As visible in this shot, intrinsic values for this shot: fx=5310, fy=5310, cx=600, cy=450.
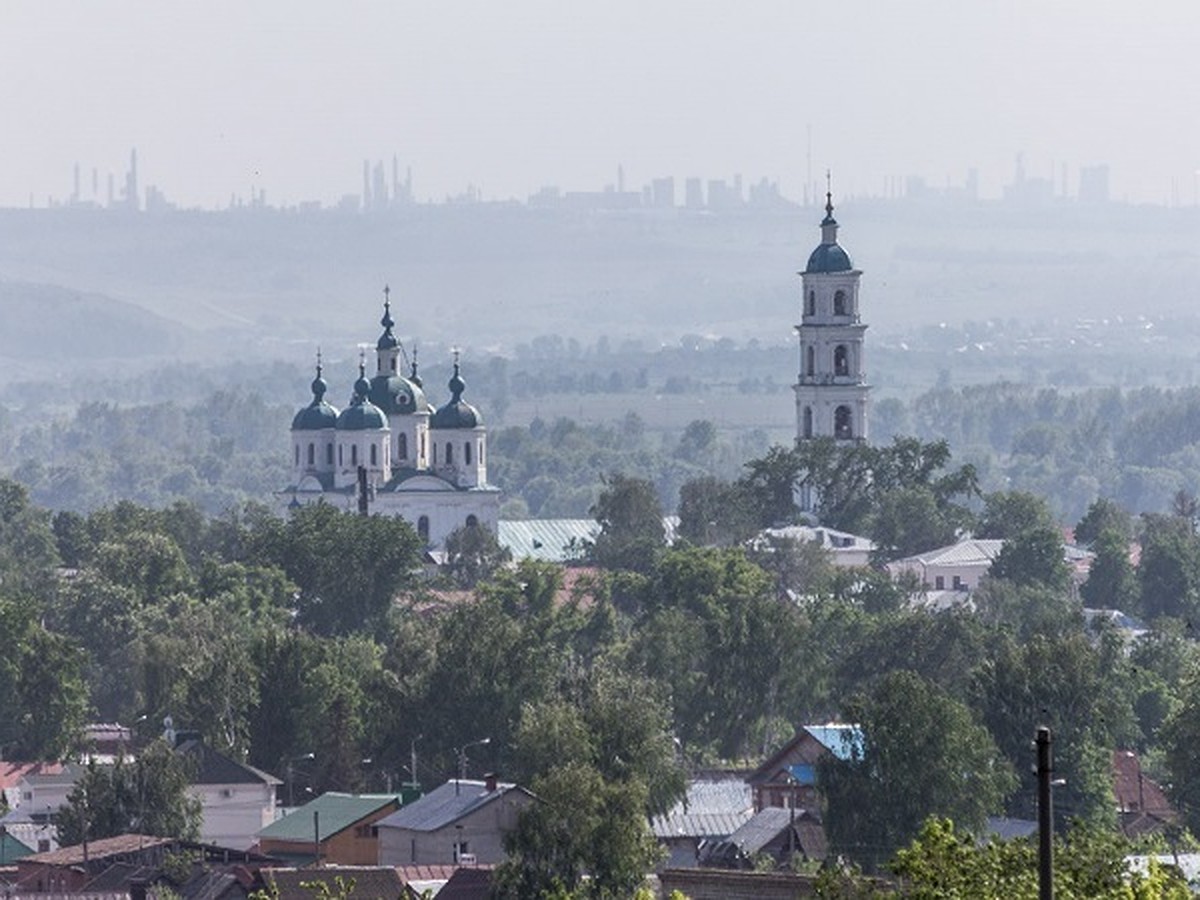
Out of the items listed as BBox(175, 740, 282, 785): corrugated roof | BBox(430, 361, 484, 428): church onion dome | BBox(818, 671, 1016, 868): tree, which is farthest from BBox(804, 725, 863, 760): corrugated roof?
BBox(430, 361, 484, 428): church onion dome

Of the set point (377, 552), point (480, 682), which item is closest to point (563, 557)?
point (377, 552)

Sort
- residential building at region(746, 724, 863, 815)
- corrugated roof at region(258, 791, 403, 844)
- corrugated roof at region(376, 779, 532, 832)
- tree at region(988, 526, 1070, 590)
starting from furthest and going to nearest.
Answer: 1. tree at region(988, 526, 1070, 590)
2. corrugated roof at region(258, 791, 403, 844)
3. residential building at region(746, 724, 863, 815)
4. corrugated roof at region(376, 779, 532, 832)

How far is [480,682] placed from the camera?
6912 centimetres

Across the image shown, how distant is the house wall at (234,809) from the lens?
207ft

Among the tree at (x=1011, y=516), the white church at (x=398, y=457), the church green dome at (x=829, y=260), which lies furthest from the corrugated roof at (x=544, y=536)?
the tree at (x=1011, y=516)

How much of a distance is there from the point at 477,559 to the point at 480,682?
149 feet

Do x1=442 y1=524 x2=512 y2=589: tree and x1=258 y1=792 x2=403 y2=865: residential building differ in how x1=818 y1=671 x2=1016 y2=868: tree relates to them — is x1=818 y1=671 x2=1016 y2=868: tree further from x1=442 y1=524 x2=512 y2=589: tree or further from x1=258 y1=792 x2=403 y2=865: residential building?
x1=442 y1=524 x2=512 y2=589: tree

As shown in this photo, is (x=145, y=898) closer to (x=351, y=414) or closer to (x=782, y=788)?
(x=782, y=788)

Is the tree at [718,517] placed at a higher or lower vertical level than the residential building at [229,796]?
lower

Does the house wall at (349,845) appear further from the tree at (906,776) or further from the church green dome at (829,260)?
the church green dome at (829,260)

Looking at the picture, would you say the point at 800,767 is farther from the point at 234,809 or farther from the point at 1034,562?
the point at 1034,562

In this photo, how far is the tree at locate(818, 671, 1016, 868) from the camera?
55438 mm

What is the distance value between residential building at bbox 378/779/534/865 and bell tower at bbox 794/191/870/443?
63262 mm

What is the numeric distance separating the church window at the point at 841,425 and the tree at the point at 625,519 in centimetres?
462
